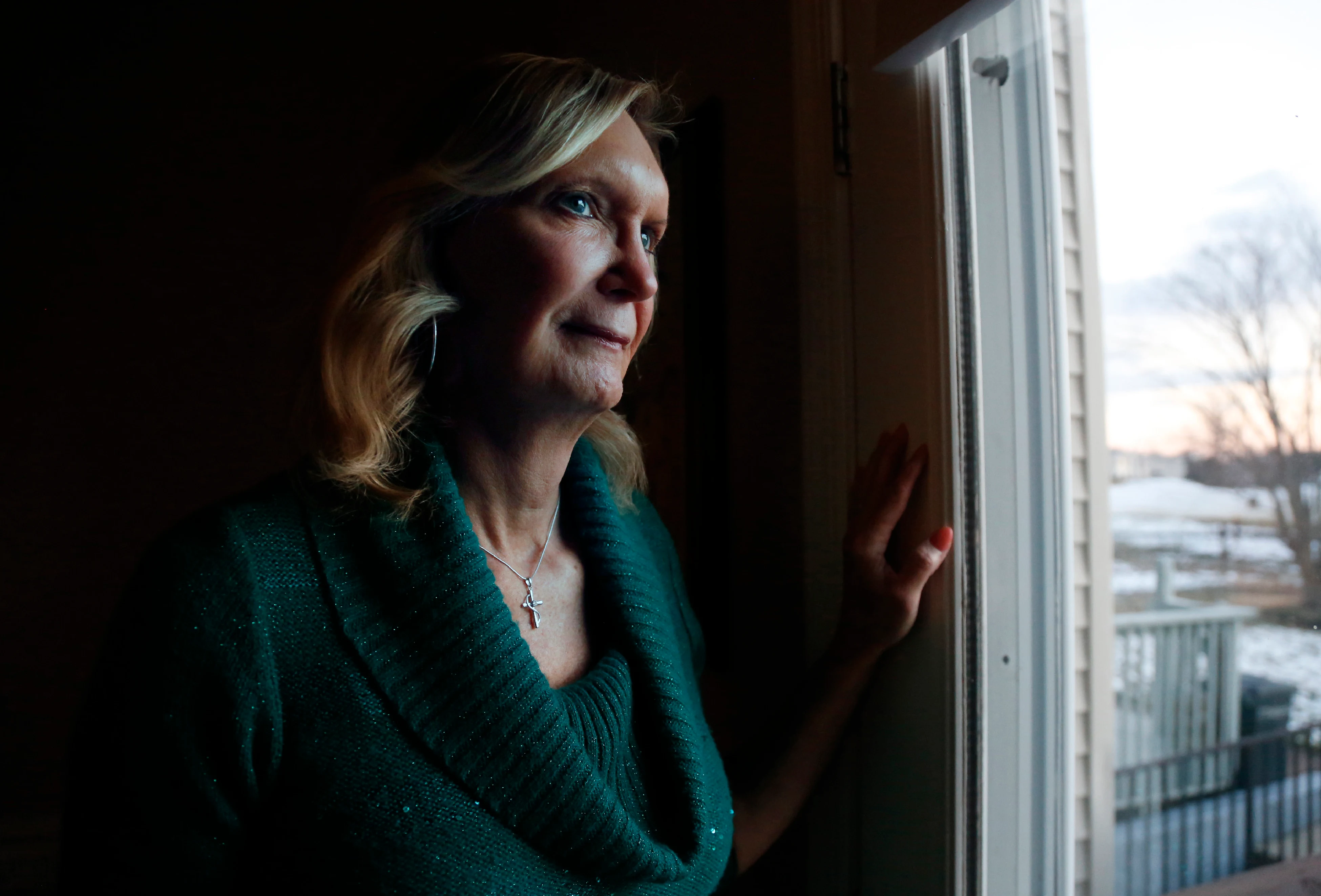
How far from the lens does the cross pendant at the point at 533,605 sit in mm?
909

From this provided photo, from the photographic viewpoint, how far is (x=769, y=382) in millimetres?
1156

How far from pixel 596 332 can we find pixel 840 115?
444 mm

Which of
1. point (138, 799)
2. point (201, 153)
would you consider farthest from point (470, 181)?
point (201, 153)

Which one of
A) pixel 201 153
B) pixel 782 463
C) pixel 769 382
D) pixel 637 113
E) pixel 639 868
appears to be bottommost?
pixel 639 868

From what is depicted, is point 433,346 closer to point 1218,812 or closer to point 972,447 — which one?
point 972,447

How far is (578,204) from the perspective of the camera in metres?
0.86

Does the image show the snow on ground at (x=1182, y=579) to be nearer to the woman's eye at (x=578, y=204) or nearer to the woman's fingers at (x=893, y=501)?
the woman's fingers at (x=893, y=501)

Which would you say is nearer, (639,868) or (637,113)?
(639,868)

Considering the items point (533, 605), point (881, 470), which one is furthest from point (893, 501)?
point (533, 605)

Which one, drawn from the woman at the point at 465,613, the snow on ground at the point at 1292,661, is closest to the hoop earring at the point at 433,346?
the woman at the point at 465,613

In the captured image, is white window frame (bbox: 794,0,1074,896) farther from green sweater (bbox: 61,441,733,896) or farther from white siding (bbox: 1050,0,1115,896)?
green sweater (bbox: 61,441,733,896)

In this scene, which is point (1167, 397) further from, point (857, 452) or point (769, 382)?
point (769, 382)

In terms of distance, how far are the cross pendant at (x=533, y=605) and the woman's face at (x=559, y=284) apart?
8.3 inches

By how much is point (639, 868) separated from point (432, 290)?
2.08 feet
